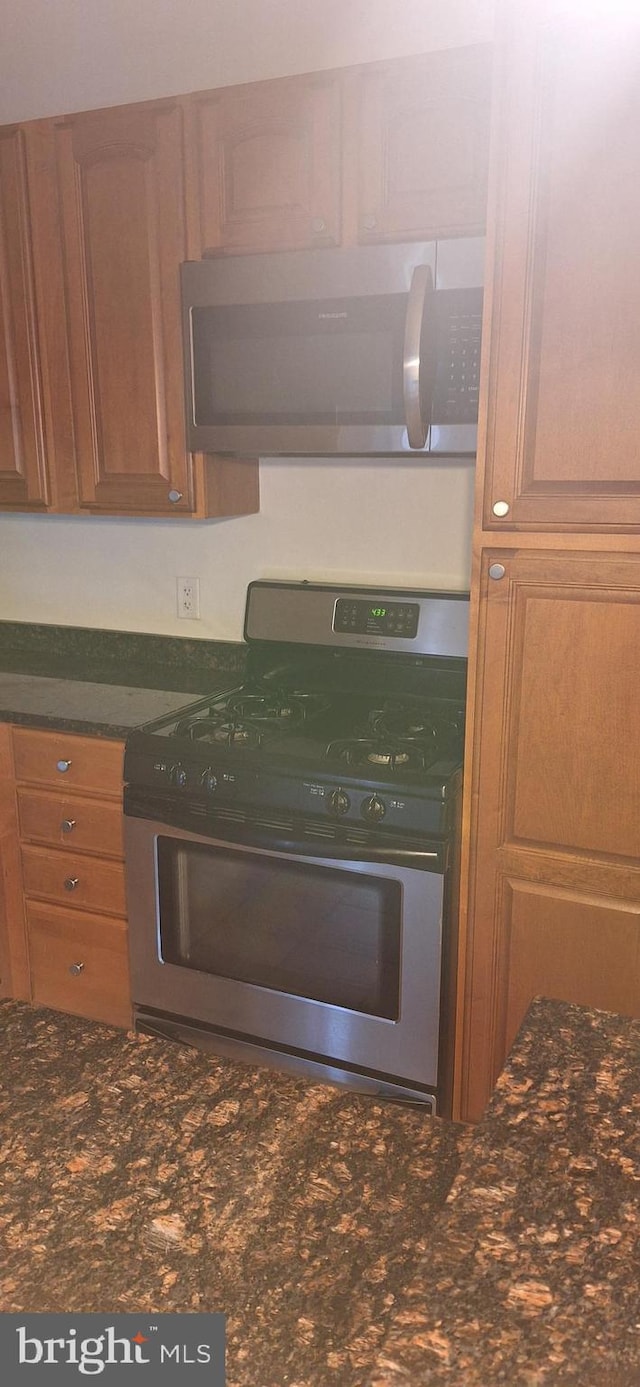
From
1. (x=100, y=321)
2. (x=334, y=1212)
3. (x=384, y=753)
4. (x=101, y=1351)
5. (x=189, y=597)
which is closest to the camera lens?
(x=101, y=1351)

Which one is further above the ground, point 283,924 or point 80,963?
point 283,924

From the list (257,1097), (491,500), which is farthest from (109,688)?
(257,1097)

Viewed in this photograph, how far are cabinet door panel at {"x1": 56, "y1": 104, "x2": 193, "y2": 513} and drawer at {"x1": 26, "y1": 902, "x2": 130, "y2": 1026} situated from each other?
1040 millimetres

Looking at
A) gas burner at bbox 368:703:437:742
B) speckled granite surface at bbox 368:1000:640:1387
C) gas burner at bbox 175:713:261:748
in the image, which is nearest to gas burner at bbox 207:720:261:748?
gas burner at bbox 175:713:261:748

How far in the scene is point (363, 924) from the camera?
6.93 feet

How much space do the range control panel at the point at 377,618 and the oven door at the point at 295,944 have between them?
650 millimetres

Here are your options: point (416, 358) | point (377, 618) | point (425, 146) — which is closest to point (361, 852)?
point (377, 618)

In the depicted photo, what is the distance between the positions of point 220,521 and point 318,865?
1094 mm

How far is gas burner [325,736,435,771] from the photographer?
2.05 meters

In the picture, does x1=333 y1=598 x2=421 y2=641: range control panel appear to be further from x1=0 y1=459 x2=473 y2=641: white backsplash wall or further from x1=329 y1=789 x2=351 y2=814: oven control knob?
x1=329 y1=789 x2=351 y2=814: oven control knob

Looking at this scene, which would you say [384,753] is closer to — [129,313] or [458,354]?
[458,354]

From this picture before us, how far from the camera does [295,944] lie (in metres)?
2.20

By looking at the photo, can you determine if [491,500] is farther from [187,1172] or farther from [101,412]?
[187,1172]

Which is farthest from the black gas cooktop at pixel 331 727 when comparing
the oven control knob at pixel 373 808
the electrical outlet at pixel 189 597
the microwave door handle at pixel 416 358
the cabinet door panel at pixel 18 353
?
the cabinet door panel at pixel 18 353
